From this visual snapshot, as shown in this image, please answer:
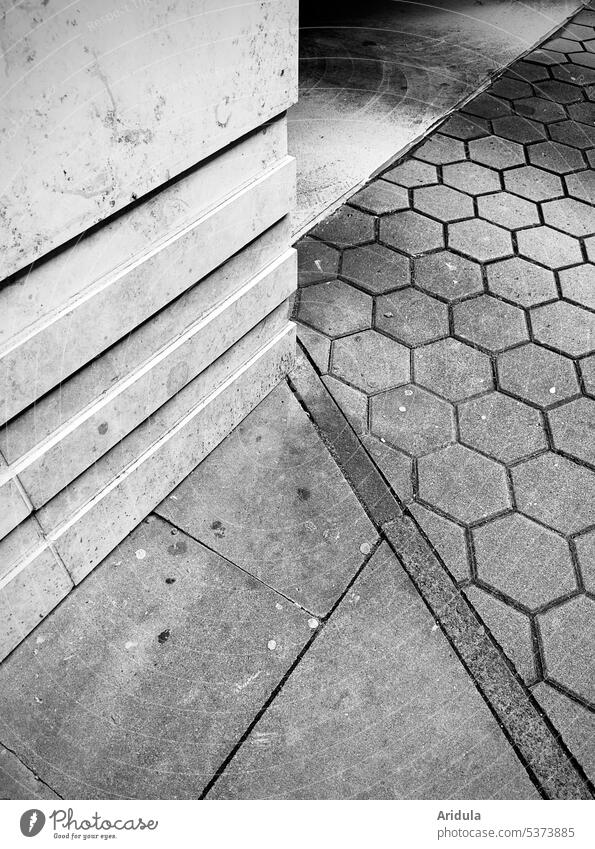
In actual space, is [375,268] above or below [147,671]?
above

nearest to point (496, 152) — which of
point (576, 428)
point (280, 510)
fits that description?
point (576, 428)

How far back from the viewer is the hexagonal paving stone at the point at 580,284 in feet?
10.8

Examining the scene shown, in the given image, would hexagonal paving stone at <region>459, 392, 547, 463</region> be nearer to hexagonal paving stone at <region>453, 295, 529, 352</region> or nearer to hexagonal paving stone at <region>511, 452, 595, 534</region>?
hexagonal paving stone at <region>511, 452, 595, 534</region>

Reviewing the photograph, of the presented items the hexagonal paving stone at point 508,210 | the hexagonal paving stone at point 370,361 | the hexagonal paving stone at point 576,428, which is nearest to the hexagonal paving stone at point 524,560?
the hexagonal paving stone at point 576,428

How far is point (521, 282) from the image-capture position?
3.38 metres

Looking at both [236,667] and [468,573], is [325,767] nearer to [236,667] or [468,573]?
[236,667]

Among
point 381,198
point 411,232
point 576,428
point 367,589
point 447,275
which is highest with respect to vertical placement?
point 381,198

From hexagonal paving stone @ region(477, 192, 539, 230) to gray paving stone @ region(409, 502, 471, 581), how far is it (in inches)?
81.5

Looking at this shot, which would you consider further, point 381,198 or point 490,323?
point 381,198

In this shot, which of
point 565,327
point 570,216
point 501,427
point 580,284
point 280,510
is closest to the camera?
point 280,510

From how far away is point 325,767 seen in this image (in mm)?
1853

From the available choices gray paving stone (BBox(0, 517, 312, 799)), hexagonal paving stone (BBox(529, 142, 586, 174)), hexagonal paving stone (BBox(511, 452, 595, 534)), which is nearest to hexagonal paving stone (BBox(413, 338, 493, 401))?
hexagonal paving stone (BBox(511, 452, 595, 534))

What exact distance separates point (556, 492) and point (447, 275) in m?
1.40

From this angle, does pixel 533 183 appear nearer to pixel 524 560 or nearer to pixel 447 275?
pixel 447 275
